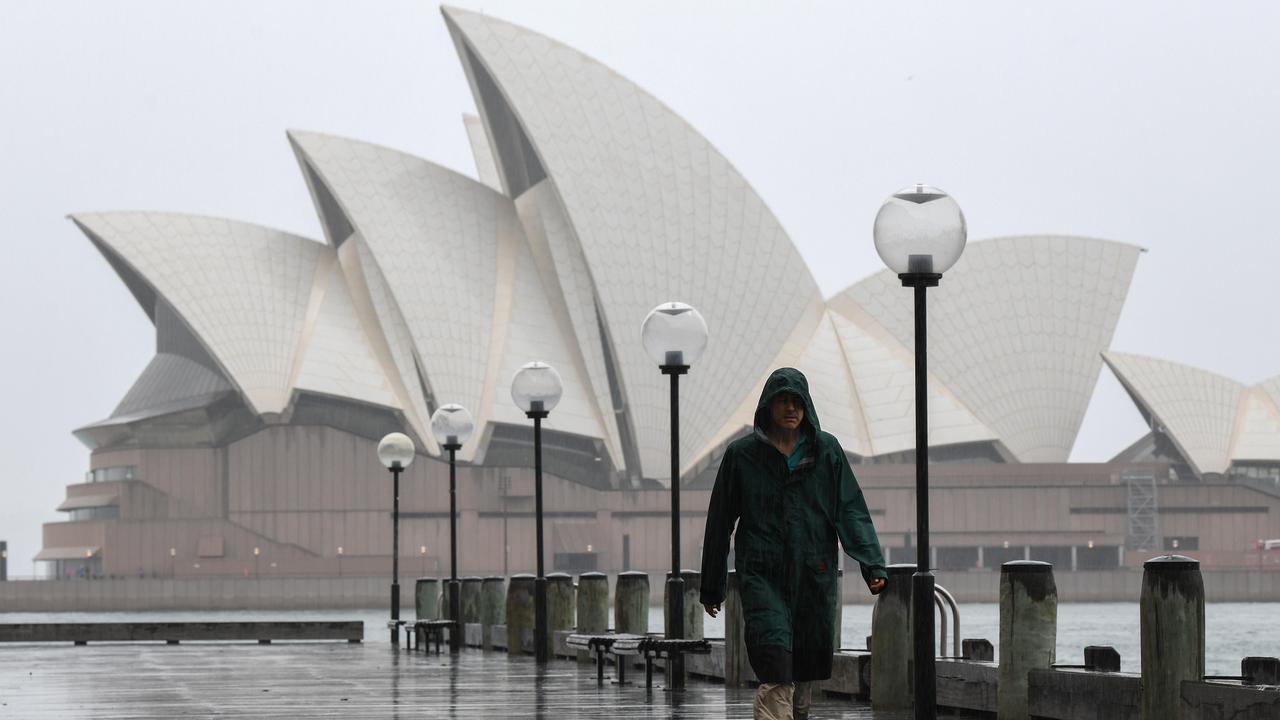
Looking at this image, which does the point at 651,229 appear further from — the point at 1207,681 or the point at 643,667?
the point at 1207,681

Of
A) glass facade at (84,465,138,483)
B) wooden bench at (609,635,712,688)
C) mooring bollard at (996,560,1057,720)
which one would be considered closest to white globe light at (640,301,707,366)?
wooden bench at (609,635,712,688)

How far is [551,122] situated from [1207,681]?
5731 centimetres

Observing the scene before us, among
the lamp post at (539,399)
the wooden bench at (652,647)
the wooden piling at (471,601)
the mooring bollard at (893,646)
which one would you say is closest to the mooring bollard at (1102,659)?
the mooring bollard at (893,646)

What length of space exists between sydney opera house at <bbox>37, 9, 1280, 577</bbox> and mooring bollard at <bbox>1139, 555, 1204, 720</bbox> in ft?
183

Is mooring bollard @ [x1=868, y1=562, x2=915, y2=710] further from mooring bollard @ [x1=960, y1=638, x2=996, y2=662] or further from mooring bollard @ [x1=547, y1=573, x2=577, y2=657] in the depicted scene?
mooring bollard @ [x1=547, y1=573, x2=577, y2=657]

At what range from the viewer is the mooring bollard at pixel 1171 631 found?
8977 millimetres

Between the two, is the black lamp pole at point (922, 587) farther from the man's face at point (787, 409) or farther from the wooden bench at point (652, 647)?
the wooden bench at point (652, 647)

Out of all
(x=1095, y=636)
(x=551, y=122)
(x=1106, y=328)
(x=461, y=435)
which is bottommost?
(x=1095, y=636)

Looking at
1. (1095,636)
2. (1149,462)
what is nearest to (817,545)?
(1095,636)

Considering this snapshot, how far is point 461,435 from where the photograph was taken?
25.2 m

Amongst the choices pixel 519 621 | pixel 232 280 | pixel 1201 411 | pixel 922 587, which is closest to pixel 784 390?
pixel 922 587

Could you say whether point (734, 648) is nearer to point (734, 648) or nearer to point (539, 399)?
point (734, 648)

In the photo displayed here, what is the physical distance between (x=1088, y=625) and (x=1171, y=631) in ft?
156

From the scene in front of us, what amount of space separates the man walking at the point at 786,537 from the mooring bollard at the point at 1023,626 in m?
3.24
